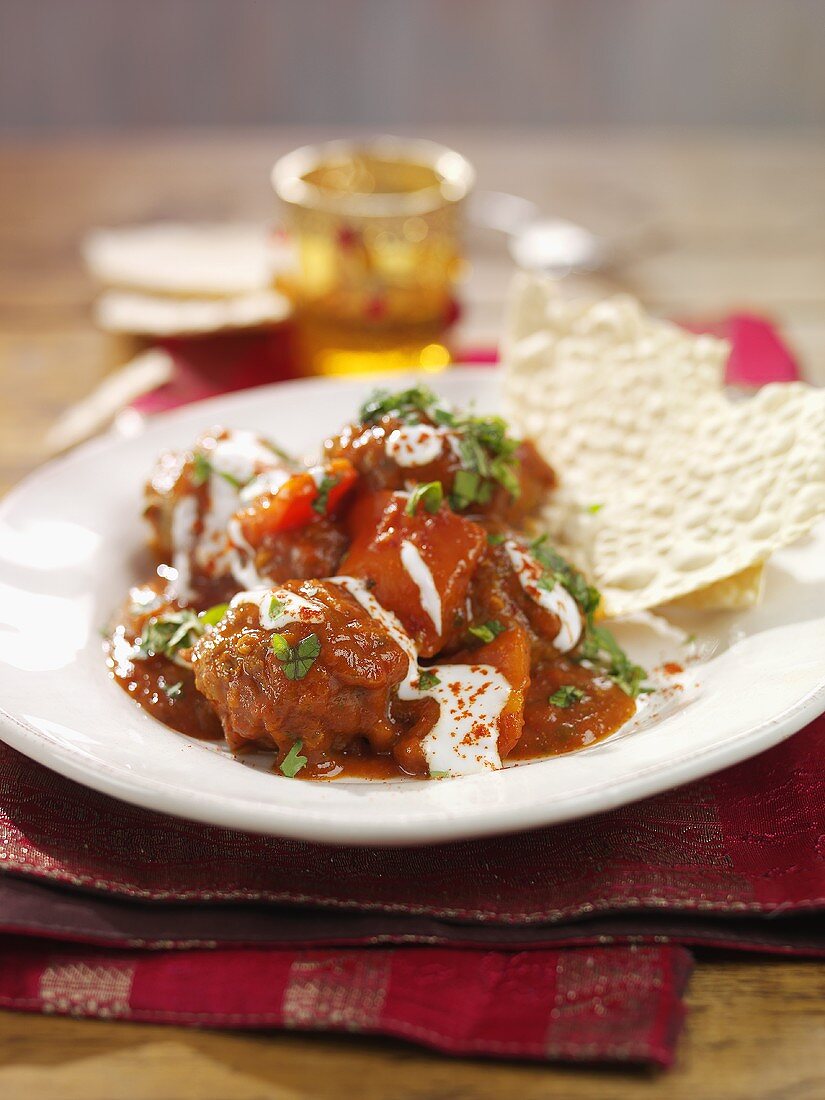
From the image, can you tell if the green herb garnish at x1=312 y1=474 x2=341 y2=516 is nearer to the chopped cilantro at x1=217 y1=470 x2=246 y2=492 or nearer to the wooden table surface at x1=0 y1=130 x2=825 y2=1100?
the chopped cilantro at x1=217 y1=470 x2=246 y2=492

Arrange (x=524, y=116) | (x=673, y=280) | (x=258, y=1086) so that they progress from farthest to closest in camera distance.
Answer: (x=524, y=116), (x=673, y=280), (x=258, y=1086)

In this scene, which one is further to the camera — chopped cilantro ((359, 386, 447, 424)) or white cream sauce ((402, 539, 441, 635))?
chopped cilantro ((359, 386, 447, 424))

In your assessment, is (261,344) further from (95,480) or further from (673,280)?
(673,280)

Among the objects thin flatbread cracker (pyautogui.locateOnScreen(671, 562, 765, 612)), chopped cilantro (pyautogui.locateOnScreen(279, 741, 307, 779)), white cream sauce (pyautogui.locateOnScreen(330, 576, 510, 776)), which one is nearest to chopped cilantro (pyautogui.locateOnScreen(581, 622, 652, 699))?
thin flatbread cracker (pyautogui.locateOnScreen(671, 562, 765, 612))

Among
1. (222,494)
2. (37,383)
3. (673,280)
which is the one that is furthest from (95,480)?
(673,280)

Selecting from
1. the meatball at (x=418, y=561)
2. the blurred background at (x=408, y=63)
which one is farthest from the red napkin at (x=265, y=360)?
the blurred background at (x=408, y=63)

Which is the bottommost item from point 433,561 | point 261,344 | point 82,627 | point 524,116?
point 524,116

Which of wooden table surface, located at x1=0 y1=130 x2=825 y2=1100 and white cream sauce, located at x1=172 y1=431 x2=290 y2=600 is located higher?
white cream sauce, located at x1=172 y1=431 x2=290 y2=600
